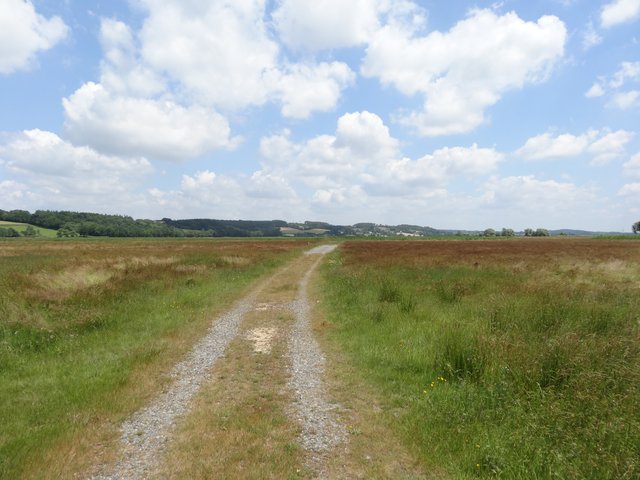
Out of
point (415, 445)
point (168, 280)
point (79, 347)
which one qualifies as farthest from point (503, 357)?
point (168, 280)

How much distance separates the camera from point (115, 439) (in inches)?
197

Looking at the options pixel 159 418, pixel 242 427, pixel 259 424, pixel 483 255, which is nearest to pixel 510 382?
pixel 259 424

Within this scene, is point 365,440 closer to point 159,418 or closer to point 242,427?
point 242,427

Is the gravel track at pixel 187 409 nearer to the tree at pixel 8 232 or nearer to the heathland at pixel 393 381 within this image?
the heathland at pixel 393 381

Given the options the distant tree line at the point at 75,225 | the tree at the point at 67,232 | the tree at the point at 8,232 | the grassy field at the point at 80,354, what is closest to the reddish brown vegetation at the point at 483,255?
the grassy field at the point at 80,354

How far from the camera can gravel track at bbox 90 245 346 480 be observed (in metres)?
4.49

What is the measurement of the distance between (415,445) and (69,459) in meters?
4.38

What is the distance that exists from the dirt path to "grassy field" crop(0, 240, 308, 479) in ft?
1.78

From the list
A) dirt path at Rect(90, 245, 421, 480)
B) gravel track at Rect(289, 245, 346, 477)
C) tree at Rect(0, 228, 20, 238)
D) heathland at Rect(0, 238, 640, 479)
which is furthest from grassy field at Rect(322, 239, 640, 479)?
tree at Rect(0, 228, 20, 238)

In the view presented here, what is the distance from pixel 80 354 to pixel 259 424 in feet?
18.3

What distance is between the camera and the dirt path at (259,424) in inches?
172

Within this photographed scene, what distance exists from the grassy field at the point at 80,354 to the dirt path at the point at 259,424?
54 centimetres

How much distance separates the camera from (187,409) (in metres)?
5.86

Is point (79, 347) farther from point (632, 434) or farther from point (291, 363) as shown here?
point (632, 434)
